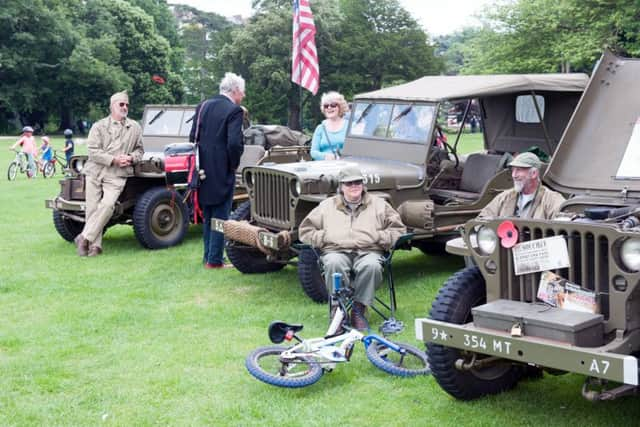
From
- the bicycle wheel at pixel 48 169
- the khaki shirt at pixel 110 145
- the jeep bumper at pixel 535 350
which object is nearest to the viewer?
the jeep bumper at pixel 535 350

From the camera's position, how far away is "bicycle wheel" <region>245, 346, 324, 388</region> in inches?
216

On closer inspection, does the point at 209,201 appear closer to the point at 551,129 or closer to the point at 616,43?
the point at 551,129

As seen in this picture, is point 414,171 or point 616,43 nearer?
point 414,171

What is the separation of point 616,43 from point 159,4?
63.8 m

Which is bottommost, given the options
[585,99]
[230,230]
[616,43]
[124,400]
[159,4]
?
[124,400]

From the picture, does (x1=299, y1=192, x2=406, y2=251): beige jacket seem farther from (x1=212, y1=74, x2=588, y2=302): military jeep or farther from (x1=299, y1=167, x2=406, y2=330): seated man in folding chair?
(x1=212, y1=74, x2=588, y2=302): military jeep

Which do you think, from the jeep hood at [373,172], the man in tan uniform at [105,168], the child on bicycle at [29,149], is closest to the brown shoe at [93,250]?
the man in tan uniform at [105,168]

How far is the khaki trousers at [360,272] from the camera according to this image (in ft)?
22.0

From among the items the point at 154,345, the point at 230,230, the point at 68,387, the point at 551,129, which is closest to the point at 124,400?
the point at 68,387

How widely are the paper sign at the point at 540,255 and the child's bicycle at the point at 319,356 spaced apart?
1.35 m

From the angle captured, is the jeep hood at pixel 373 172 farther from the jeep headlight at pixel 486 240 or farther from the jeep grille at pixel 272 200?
the jeep headlight at pixel 486 240

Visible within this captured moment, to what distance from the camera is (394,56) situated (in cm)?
6038

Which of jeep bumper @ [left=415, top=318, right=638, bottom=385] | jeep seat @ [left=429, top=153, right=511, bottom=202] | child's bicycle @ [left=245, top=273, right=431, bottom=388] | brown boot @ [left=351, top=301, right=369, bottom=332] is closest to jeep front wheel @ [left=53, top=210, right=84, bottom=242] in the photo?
jeep seat @ [left=429, top=153, right=511, bottom=202]

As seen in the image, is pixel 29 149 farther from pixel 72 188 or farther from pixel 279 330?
pixel 279 330
